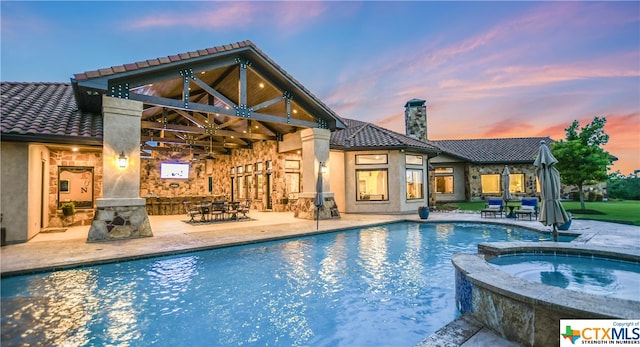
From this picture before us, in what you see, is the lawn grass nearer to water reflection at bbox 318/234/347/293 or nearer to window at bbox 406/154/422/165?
window at bbox 406/154/422/165

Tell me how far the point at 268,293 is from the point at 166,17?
13.2 metres

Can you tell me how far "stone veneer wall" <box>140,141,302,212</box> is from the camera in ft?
51.2

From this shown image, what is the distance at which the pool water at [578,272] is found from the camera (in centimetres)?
409


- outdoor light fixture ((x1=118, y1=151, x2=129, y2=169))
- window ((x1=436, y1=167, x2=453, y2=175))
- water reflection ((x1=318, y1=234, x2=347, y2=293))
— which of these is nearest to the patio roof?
outdoor light fixture ((x1=118, y1=151, x2=129, y2=169))

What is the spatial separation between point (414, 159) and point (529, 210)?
5.53 metres

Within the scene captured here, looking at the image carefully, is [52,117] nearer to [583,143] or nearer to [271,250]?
[271,250]

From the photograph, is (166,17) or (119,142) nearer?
(119,142)

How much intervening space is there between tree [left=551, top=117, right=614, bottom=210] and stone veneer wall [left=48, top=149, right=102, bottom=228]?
20.3 metres

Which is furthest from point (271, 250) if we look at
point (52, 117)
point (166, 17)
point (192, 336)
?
point (166, 17)

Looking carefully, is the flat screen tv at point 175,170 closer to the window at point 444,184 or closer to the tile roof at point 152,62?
Result: the tile roof at point 152,62

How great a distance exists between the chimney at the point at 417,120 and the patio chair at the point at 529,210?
793 centimetres

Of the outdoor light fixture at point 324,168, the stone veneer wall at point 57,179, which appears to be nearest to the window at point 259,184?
the outdoor light fixture at point 324,168

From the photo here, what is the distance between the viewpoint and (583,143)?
13.5m

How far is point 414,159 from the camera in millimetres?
15016
